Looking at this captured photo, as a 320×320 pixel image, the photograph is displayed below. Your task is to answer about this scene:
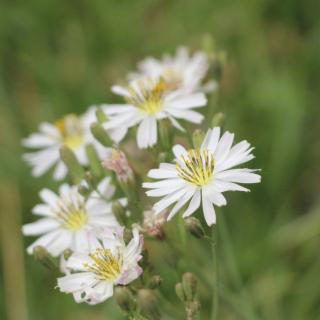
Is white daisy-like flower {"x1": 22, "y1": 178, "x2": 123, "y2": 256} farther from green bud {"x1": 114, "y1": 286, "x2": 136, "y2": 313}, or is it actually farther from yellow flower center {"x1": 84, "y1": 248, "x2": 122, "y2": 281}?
green bud {"x1": 114, "y1": 286, "x2": 136, "y2": 313}

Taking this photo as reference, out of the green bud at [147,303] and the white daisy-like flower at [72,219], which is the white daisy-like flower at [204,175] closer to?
the green bud at [147,303]

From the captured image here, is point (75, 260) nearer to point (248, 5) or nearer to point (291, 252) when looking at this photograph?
point (291, 252)

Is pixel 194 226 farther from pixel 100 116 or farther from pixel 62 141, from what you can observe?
pixel 62 141

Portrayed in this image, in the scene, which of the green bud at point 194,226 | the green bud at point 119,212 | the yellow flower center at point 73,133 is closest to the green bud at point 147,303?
the green bud at point 194,226

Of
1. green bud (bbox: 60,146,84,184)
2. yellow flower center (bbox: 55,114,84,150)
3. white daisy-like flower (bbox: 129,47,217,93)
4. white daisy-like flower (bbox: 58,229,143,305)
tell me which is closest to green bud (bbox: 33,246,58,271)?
white daisy-like flower (bbox: 58,229,143,305)

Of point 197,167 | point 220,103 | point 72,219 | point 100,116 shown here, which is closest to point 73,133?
point 100,116

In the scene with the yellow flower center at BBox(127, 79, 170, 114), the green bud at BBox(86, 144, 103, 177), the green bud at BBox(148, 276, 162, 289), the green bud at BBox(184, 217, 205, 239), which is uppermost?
the yellow flower center at BBox(127, 79, 170, 114)

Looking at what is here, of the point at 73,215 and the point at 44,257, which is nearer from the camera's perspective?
the point at 44,257
